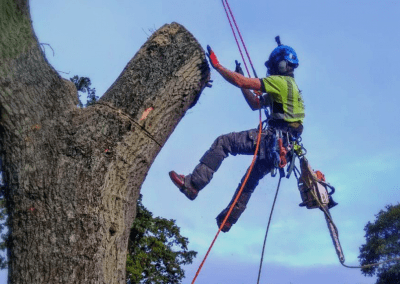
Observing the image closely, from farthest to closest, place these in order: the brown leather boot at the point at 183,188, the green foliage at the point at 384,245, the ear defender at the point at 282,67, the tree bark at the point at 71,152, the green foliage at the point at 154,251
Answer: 1. the green foliage at the point at 384,245
2. the green foliage at the point at 154,251
3. the ear defender at the point at 282,67
4. the brown leather boot at the point at 183,188
5. the tree bark at the point at 71,152

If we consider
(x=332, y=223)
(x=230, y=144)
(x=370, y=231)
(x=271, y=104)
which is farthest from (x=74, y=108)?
(x=370, y=231)

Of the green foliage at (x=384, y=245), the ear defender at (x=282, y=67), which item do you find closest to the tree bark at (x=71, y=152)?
the ear defender at (x=282, y=67)

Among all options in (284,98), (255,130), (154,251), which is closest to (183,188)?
(255,130)

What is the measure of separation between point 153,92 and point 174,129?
0.27 m

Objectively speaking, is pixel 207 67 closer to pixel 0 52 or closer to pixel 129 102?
pixel 129 102

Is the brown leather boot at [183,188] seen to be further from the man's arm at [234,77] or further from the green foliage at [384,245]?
the green foliage at [384,245]

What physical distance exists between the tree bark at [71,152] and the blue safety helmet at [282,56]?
2348mm

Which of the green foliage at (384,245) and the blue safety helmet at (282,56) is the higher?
the green foliage at (384,245)

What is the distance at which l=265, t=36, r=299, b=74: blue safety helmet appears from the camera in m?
5.48

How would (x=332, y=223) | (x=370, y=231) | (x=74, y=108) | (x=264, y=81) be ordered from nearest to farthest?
(x=74, y=108) < (x=264, y=81) < (x=332, y=223) < (x=370, y=231)

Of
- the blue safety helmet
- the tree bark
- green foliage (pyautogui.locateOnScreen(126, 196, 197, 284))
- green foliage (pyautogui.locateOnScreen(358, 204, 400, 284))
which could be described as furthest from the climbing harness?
green foliage (pyautogui.locateOnScreen(358, 204, 400, 284))

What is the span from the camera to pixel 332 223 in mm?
5473

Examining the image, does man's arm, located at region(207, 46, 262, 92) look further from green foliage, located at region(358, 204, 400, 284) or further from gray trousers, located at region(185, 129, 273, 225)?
green foliage, located at region(358, 204, 400, 284)

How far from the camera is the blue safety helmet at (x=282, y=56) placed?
5480 millimetres
